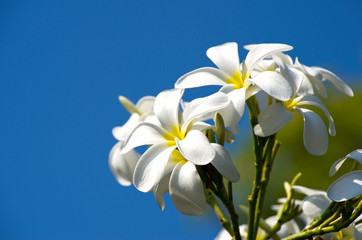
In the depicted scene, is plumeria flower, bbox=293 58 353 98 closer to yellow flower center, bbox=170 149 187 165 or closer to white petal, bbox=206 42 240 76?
white petal, bbox=206 42 240 76

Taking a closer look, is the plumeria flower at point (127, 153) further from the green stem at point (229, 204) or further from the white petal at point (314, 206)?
the white petal at point (314, 206)

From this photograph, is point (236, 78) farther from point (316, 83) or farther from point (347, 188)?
point (347, 188)

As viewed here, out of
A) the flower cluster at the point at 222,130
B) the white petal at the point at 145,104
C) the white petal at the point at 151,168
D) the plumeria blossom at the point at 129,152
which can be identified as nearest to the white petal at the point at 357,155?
the flower cluster at the point at 222,130

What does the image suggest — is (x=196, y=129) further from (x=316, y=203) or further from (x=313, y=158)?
(x=313, y=158)

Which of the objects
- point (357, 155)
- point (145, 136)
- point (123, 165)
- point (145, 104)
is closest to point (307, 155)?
point (145, 104)

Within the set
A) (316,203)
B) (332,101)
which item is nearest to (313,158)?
(332,101)

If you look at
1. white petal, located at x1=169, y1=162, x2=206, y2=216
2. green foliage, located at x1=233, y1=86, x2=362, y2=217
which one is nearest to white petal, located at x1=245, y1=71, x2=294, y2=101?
white petal, located at x1=169, y1=162, x2=206, y2=216
